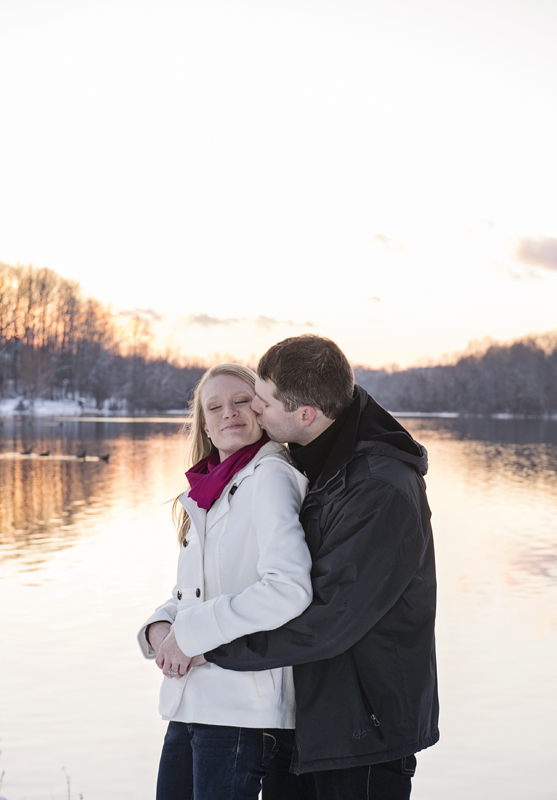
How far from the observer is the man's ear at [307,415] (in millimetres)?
1995

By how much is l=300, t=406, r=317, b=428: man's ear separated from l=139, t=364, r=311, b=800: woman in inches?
4.8

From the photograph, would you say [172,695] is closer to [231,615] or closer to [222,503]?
[231,615]

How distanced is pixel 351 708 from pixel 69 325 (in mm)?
68871

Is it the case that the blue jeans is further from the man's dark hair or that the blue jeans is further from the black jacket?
the man's dark hair

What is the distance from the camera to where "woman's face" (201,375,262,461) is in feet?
7.32

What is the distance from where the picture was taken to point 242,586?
2.02 metres

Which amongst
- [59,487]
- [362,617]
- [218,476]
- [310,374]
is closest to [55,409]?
[59,487]

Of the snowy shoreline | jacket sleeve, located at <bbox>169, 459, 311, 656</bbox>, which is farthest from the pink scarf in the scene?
the snowy shoreline

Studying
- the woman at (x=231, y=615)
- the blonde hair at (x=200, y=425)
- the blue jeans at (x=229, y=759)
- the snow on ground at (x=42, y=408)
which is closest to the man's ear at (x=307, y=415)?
the woman at (x=231, y=615)

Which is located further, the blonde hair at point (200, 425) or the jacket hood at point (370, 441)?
the blonde hair at point (200, 425)

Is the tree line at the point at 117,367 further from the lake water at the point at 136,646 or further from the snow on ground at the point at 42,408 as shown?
the lake water at the point at 136,646

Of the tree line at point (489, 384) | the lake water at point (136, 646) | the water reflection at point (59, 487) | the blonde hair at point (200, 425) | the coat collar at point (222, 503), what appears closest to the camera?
the coat collar at point (222, 503)

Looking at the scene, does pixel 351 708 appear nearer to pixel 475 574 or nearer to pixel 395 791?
pixel 395 791

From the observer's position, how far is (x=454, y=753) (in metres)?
4.50
